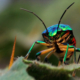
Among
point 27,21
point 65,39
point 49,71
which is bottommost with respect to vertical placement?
point 49,71

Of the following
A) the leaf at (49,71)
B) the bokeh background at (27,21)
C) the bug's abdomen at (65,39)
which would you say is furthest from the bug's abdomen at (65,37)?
the bokeh background at (27,21)

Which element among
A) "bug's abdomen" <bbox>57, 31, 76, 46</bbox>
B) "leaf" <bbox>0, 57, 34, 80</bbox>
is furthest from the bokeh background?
"leaf" <bbox>0, 57, 34, 80</bbox>

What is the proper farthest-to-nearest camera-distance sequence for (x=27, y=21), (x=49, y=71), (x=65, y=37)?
(x=27, y=21) → (x=65, y=37) → (x=49, y=71)

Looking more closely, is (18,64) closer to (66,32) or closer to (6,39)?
(66,32)

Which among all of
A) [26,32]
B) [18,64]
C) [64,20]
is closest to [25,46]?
[26,32]

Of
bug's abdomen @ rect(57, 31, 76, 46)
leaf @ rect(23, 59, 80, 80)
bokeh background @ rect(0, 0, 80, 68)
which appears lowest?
leaf @ rect(23, 59, 80, 80)

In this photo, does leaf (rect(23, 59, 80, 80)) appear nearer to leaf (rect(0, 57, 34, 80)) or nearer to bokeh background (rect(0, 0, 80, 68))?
leaf (rect(0, 57, 34, 80))

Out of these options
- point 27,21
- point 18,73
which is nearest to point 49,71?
point 18,73

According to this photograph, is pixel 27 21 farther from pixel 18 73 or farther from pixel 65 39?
pixel 18 73
